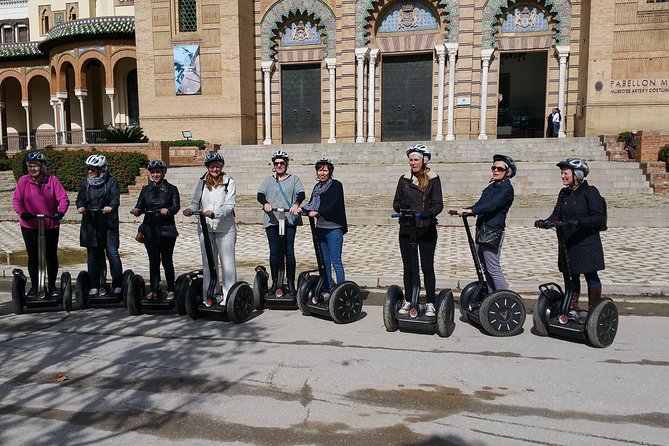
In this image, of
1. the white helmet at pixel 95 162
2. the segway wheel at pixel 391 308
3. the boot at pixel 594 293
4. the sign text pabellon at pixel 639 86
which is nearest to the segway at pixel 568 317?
the boot at pixel 594 293

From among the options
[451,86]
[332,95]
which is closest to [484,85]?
[451,86]

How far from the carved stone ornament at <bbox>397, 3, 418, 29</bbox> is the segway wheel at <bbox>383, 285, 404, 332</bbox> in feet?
63.1

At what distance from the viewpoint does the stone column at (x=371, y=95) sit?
72.6ft

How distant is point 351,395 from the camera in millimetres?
3953

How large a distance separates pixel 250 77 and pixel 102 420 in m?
21.3

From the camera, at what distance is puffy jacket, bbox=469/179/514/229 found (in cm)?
527

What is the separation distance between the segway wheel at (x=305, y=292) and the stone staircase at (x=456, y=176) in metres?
6.81

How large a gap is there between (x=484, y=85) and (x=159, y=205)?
18.2 meters

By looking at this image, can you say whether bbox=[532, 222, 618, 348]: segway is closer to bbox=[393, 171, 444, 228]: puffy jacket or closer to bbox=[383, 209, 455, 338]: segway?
bbox=[383, 209, 455, 338]: segway

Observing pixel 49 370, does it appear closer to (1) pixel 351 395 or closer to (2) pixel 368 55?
(1) pixel 351 395

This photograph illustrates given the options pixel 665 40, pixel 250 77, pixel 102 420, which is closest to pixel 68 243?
pixel 102 420

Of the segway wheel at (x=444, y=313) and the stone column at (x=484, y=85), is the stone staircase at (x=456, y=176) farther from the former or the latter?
the segway wheel at (x=444, y=313)

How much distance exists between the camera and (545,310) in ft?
17.1

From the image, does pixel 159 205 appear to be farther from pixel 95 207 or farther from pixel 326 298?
pixel 326 298
